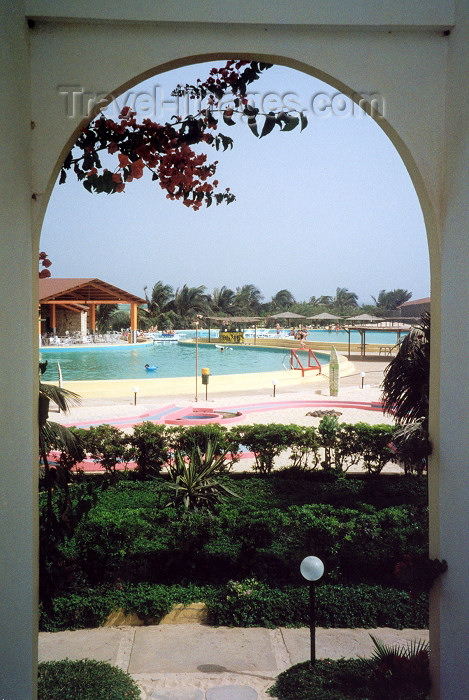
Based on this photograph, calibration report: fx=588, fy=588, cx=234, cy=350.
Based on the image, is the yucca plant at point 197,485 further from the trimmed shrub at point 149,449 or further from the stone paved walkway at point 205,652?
the stone paved walkway at point 205,652

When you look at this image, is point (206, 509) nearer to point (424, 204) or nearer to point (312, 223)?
point (424, 204)

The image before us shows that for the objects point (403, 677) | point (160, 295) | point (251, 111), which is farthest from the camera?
point (160, 295)

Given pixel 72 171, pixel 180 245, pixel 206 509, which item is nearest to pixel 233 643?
pixel 206 509

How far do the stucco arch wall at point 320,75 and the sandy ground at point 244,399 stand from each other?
8219mm

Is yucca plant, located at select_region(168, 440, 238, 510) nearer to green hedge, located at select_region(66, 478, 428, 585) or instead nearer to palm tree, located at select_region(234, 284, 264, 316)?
green hedge, located at select_region(66, 478, 428, 585)

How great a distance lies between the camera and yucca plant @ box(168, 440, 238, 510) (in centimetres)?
510

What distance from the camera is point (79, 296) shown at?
26.4m

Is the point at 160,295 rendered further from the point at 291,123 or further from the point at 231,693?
the point at 291,123

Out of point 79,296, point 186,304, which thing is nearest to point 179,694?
point 79,296

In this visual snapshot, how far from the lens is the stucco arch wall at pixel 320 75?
1.50 m

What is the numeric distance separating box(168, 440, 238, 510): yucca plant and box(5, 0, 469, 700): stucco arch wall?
3520mm

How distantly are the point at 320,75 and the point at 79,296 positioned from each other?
84.6ft

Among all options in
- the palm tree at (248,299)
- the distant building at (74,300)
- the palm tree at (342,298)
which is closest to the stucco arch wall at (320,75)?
the distant building at (74,300)

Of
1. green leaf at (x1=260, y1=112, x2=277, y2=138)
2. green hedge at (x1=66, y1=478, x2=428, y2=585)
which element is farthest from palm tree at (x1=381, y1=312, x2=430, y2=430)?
green leaf at (x1=260, y1=112, x2=277, y2=138)
